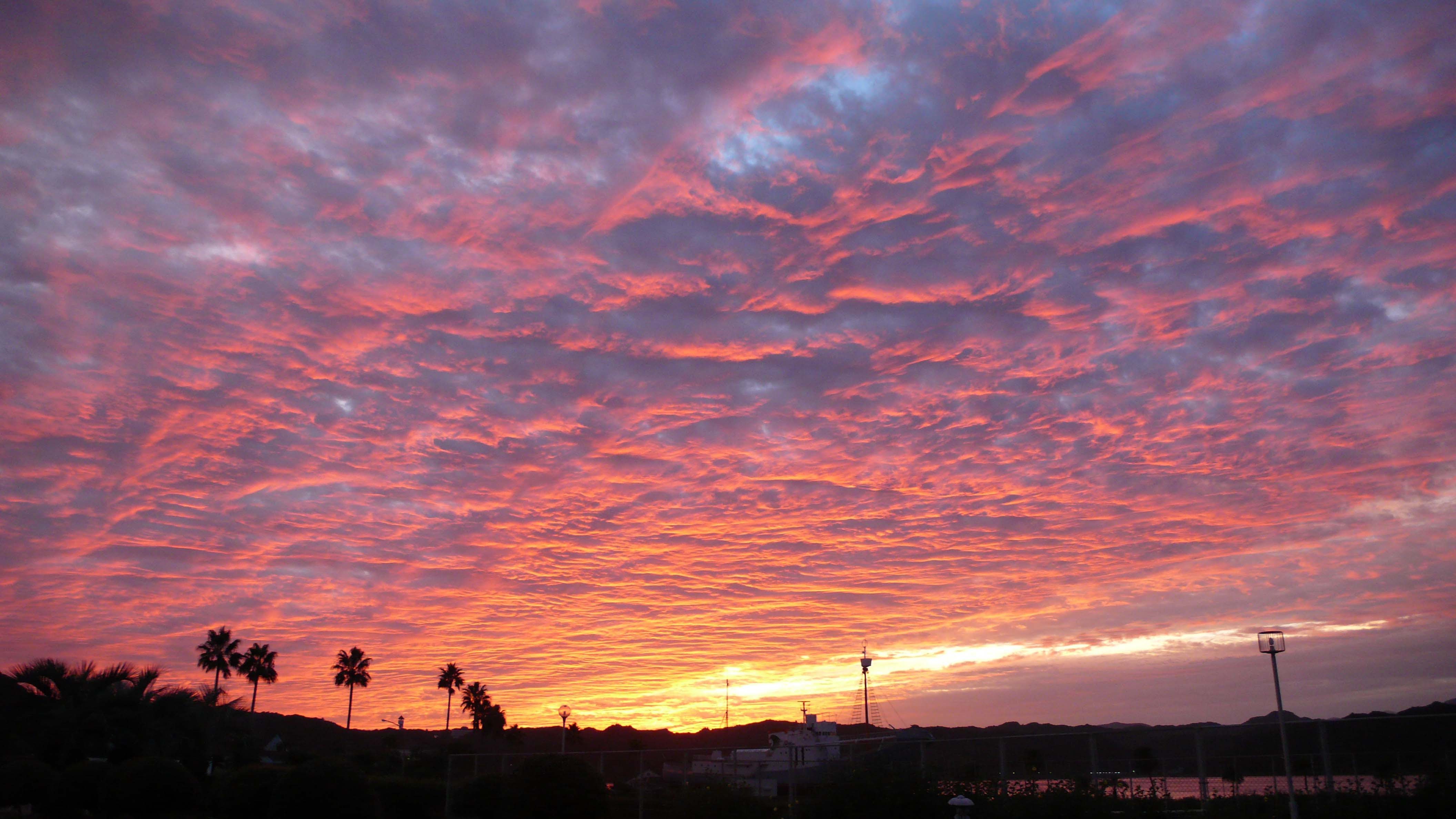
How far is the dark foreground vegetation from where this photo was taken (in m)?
19.2

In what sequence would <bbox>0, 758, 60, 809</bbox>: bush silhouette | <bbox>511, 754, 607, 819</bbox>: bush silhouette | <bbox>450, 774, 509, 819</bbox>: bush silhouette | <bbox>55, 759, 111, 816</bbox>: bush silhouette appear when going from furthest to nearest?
<bbox>450, 774, 509, 819</bbox>: bush silhouette
<bbox>511, 754, 607, 819</bbox>: bush silhouette
<bbox>55, 759, 111, 816</bbox>: bush silhouette
<bbox>0, 758, 60, 809</bbox>: bush silhouette

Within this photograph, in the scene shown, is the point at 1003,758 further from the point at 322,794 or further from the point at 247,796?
the point at 247,796

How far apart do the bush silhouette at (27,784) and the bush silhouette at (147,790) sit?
201 centimetres

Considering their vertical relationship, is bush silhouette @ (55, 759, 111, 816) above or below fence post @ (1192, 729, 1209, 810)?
below

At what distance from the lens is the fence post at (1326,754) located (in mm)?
16844

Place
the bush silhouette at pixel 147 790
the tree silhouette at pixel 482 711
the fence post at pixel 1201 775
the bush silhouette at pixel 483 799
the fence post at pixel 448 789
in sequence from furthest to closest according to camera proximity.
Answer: the tree silhouette at pixel 482 711, the fence post at pixel 448 789, the bush silhouette at pixel 483 799, the bush silhouette at pixel 147 790, the fence post at pixel 1201 775

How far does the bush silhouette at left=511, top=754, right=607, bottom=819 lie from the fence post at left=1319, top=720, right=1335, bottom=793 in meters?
20.6

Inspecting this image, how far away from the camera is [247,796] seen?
97.1ft

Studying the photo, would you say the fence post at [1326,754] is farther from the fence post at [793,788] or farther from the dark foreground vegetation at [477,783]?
the fence post at [793,788]

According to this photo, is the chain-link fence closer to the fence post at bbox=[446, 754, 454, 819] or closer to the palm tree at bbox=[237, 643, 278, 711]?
the fence post at bbox=[446, 754, 454, 819]

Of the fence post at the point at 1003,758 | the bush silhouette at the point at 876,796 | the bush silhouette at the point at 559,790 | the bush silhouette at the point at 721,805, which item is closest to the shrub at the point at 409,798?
the bush silhouette at the point at 559,790

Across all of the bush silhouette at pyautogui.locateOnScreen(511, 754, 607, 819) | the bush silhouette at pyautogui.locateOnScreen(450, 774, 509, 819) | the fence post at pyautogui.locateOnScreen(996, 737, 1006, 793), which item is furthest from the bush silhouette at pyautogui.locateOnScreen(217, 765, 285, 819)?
the fence post at pyautogui.locateOnScreen(996, 737, 1006, 793)

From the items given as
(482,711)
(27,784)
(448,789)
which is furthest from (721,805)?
(482,711)

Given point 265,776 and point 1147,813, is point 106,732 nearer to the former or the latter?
point 265,776
